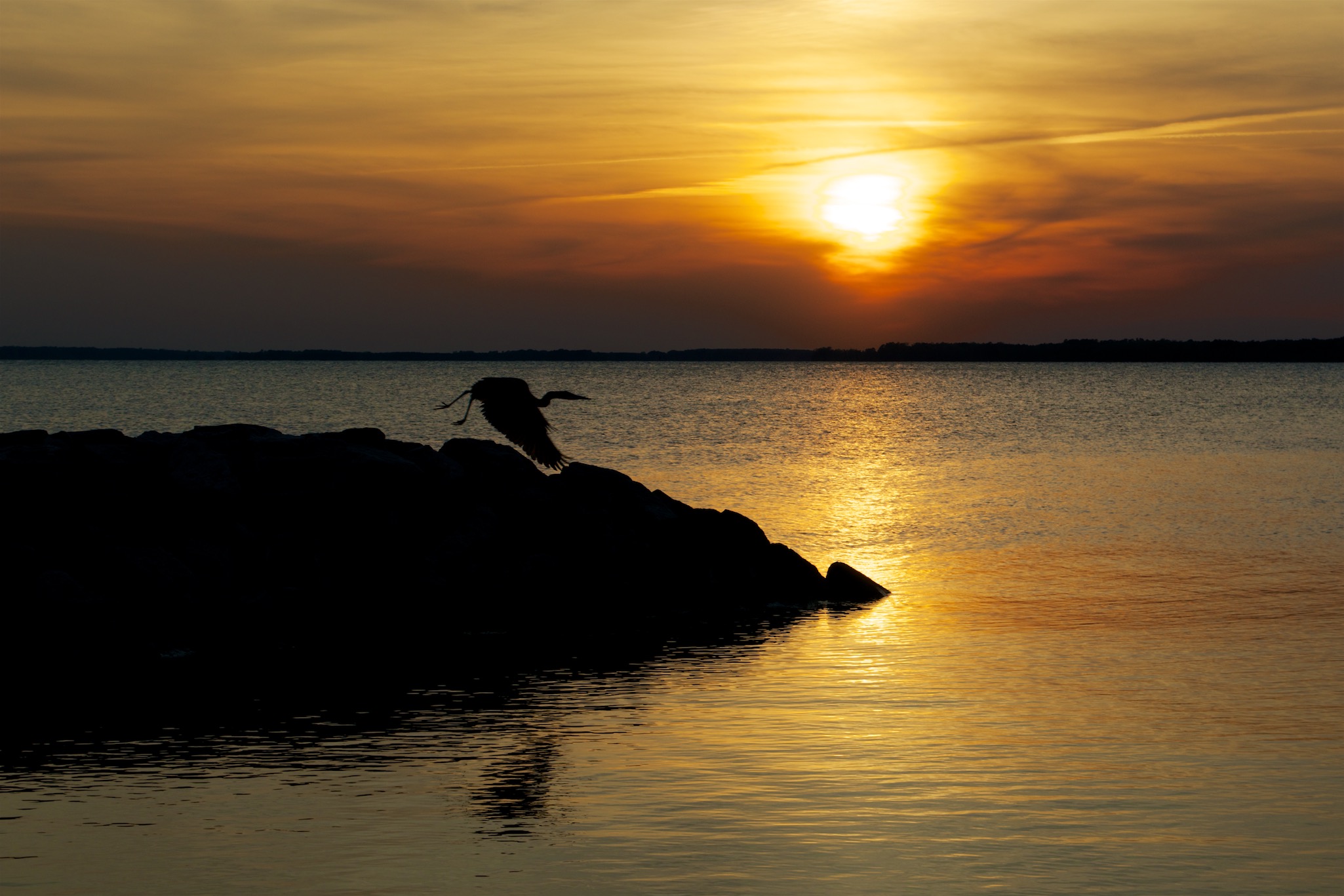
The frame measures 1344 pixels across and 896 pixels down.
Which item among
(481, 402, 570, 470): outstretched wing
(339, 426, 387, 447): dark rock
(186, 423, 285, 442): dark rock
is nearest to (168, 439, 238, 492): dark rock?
(186, 423, 285, 442): dark rock

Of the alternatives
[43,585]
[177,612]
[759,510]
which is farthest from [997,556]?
[43,585]

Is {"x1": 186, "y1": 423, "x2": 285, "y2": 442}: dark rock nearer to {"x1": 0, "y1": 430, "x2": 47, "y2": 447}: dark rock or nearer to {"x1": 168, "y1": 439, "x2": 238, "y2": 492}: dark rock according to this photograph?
{"x1": 168, "y1": 439, "x2": 238, "y2": 492}: dark rock

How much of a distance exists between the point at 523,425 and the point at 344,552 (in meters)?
3.64

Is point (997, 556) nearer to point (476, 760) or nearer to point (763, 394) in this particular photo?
point (476, 760)

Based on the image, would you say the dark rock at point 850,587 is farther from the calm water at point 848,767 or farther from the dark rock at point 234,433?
the dark rock at point 234,433

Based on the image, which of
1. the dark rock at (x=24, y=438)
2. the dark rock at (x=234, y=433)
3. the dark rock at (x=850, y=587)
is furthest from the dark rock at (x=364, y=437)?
the dark rock at (x=850, y=587)

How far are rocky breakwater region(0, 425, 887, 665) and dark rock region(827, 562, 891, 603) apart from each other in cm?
4

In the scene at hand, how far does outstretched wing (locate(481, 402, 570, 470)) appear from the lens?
2284 cm

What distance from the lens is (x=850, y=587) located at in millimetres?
23609

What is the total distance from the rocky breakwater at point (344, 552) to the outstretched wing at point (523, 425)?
4.20 feet

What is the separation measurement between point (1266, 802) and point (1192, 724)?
2.74m

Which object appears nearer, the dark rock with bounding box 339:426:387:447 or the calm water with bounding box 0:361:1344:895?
the calm water with bounding box 0:361:1344:895

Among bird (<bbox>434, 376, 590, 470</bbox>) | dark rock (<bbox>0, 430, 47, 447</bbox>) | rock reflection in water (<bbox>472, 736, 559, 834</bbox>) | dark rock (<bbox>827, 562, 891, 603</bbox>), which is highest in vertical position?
bird (<bbox>434, 376, 590, 470</bbox>)

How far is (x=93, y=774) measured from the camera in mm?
12812
